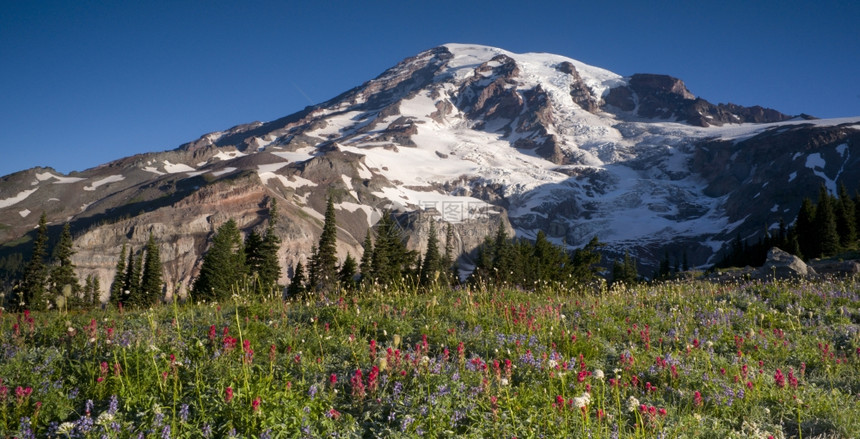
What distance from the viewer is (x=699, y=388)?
5.11 meters

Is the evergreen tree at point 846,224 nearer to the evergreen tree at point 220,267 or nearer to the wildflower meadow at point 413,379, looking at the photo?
the wildflower meadow at point 413,379

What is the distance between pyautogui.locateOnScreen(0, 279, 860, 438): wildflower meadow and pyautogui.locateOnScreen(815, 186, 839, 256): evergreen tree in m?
64.0

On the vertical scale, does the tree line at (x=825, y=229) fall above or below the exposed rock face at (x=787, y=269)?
above

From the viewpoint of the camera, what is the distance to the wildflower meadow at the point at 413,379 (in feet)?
11.8

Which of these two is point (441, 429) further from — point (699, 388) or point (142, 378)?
point (699, 388)

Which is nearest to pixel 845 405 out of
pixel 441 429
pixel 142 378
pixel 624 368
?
pixel 624 368

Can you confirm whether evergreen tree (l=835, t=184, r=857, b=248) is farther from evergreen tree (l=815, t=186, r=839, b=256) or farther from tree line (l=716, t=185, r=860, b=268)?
evergreen tree (l=815, t=186, r=839, b=256)

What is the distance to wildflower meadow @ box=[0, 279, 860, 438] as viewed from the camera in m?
3.59

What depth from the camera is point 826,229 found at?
55.9 metres

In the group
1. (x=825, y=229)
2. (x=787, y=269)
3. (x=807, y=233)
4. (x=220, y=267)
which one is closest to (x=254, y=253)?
(x=220, y=267)

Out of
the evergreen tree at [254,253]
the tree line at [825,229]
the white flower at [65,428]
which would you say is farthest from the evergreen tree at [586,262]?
the white flower at [65,428]

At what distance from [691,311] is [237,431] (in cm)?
914

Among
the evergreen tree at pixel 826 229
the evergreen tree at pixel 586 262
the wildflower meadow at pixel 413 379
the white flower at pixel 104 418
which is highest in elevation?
the evergreen tree at pixel 826 229

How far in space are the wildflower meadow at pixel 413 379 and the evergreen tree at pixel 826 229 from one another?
6395cm
